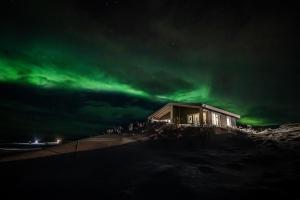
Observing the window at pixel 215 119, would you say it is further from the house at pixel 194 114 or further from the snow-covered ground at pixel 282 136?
the snow-covered ground at pixel 282 136

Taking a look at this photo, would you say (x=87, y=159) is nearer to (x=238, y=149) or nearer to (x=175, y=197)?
(x=175, y=197)

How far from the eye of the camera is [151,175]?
9055 millimetres

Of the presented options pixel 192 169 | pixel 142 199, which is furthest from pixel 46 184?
pixel 192 169

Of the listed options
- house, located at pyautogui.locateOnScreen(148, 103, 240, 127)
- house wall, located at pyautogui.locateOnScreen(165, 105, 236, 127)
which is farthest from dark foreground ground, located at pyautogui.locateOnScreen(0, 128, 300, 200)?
house wall, located at pyautogui.locateOnScreen(165, 105, 236, 127)

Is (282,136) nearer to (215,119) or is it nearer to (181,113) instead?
(215,119)

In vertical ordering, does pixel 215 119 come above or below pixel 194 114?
below

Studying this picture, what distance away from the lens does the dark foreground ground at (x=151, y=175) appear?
7160 millimetres

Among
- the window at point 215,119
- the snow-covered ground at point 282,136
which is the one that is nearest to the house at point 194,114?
the window at point 215,119

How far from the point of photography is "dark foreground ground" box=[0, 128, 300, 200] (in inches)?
282

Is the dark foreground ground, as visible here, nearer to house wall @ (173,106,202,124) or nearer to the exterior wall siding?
the exterior wall siding

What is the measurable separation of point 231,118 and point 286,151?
25.6 m

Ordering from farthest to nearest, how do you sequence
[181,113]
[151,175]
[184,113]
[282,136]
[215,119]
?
1. [215,119]
2. [184,113]
3. [181,113]
4. [282,136]
5. [151,175]

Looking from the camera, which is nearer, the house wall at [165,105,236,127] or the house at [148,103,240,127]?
the house at [148,103,240,127]

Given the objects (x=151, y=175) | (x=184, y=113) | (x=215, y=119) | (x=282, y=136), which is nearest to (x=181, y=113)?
(x=184, y=113)
